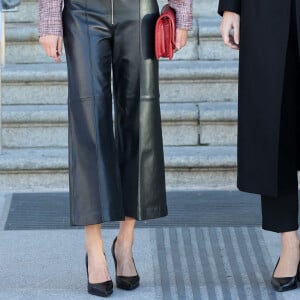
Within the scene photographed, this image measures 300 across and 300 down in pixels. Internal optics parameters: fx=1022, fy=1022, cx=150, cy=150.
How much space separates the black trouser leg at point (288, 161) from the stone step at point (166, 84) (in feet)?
8.03

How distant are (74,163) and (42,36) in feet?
1.80

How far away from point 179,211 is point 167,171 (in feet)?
1.63

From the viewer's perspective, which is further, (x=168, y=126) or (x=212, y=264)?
(x=168, y=126)

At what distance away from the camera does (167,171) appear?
627 cm

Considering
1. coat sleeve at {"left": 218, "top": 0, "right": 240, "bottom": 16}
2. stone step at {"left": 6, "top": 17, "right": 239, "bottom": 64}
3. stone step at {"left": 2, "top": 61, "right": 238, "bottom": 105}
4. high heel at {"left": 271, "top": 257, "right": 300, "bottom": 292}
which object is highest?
coat sleeve at {"left": 218, "top": 0, "right": 240, "bottom": 16}

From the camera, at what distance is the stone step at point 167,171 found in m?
6.25

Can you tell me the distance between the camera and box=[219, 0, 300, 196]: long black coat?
4.25m

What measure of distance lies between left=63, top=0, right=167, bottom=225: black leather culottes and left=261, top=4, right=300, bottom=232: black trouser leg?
53 cm

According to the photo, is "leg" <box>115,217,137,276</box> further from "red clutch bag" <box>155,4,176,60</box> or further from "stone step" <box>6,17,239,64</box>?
"stone step" <box>6,17,239,64</box>

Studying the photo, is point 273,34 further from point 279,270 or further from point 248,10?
point 279,270

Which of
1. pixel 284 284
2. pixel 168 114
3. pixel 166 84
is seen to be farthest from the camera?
pixel 166 84

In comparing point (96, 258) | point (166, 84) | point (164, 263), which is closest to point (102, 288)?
point (96, 258)

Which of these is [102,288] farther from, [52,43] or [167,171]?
[167,171]

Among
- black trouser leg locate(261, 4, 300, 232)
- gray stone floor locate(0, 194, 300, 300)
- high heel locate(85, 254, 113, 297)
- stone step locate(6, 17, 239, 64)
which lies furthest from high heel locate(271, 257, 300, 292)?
stone step locate(6, 17, 239, 64)
